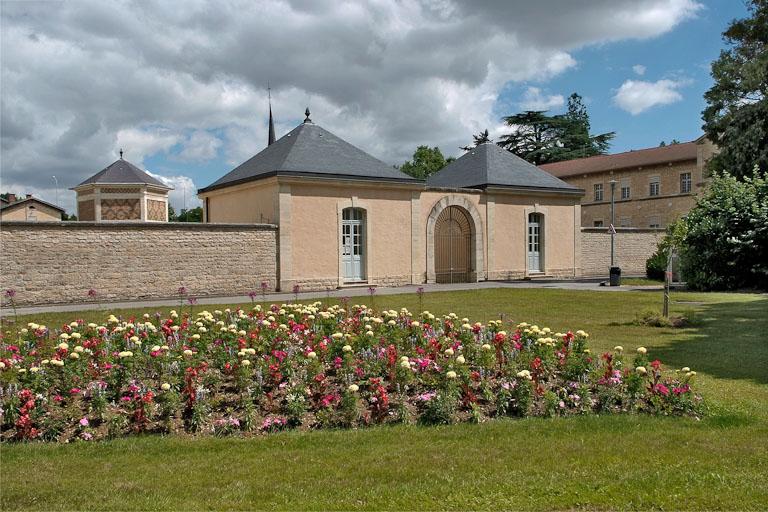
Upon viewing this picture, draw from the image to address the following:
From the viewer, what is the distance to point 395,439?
5105 mm

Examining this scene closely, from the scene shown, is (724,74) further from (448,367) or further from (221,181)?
(448,367)

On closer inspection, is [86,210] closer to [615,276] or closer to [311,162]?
[311,162]

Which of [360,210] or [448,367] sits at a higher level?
[360,210]

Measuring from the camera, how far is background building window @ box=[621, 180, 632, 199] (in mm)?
47719

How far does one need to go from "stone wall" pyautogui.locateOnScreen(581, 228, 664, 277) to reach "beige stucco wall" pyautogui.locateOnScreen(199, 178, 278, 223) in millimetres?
14990

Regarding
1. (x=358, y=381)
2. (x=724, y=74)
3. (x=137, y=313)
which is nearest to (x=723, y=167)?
(x=724, y=74)

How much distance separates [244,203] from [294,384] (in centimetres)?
1744

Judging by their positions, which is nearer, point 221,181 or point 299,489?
point 299,489

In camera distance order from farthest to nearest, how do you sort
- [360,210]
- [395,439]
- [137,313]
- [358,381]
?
[360,210], [137,313], [358,381], [395,439]

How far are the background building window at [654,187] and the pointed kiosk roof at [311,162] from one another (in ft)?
94.8

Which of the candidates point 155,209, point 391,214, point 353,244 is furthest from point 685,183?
point 155,209

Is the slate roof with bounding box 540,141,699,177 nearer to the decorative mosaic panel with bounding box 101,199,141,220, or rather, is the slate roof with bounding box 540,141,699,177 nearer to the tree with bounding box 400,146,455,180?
the tree with bounding box 400,146,455,180

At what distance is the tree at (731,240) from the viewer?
21.3 metres

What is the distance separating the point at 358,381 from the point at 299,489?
1997mm
